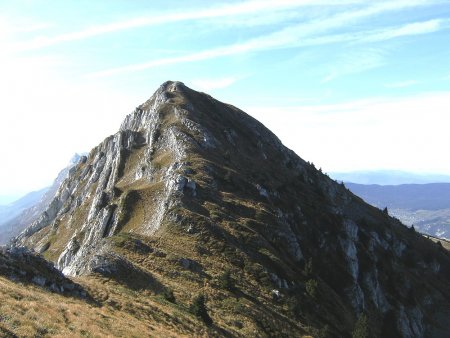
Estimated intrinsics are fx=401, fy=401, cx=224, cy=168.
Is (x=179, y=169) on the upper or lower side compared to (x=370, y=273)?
upper

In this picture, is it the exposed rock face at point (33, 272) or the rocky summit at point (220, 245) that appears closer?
the exposed rock face at point (33, 272)

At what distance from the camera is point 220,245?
59719 millimetres

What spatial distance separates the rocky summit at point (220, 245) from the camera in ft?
134

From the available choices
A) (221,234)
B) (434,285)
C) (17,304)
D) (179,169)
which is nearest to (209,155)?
(179,169)

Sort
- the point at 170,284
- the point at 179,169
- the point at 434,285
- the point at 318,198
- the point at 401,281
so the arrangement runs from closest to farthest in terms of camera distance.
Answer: the point at 170,284 < the point at 179,169 < the point at 401,281 < the point at 318,198 < the point at 434,285

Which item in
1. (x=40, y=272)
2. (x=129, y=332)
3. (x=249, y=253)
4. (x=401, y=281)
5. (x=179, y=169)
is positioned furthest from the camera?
(x=401, y=281)

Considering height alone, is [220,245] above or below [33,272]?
below

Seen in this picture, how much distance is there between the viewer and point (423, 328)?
103 m

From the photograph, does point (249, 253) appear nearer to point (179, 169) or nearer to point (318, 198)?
point (179, 169)

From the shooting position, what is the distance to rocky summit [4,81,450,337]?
134 ft

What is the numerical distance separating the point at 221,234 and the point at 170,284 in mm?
18175

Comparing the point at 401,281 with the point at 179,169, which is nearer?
the point at 179,169

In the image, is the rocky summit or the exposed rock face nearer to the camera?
the exposed rock face

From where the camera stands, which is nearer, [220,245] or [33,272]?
[33,272]
